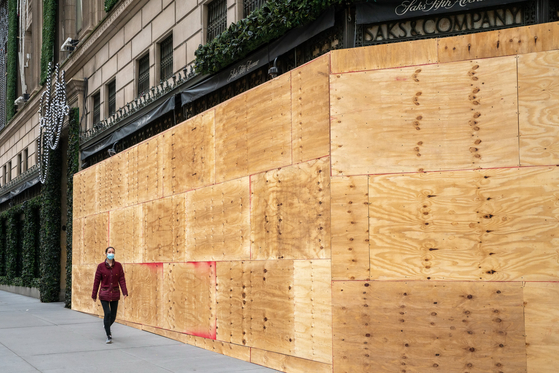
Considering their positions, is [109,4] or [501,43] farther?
[109,4]

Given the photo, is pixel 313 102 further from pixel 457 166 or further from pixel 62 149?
pixel 62 149

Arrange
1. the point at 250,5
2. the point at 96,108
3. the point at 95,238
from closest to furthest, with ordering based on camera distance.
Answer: the point at 250,5 < the point at 95,238 < the point at 96,108

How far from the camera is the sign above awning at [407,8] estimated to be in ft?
31.4

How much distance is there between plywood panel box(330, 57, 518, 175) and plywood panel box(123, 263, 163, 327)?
7211 mm

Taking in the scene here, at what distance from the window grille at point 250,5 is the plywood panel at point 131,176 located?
5100mm

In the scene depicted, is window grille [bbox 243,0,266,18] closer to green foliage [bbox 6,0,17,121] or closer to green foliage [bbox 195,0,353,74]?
→ green foliage [bbox 195,0,353,74]

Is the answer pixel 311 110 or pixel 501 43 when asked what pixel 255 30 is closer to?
pixel 311 110

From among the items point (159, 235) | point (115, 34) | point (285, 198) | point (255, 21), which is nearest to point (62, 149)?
point (115, 34)

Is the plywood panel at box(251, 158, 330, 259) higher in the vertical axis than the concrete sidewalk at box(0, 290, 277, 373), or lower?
higher

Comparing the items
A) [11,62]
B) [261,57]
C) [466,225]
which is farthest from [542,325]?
[11,62]

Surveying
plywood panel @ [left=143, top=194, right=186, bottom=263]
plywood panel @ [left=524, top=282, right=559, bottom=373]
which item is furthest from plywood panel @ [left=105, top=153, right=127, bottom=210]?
plywood panel @ [left=524, top=282, right=559, bottom=373]

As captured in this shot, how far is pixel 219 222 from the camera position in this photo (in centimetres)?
1245

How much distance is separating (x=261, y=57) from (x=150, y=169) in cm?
488

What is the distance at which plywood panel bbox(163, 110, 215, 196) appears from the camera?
1306cm
